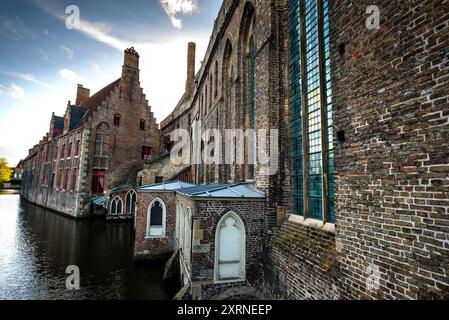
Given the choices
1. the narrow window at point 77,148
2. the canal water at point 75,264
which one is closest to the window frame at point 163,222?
→ the canal water at point 75,264

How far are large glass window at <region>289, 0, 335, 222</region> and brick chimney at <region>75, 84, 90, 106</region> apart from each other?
37.3 m

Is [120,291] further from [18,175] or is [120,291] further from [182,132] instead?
[18,175]

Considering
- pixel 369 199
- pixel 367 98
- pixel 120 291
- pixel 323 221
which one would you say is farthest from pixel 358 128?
pixel 120 291

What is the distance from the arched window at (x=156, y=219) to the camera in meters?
11.1

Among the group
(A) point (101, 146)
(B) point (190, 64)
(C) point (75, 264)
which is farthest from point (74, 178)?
(B) point (190, 64)

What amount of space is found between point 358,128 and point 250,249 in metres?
4.33

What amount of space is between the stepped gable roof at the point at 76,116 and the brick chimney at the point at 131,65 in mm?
7586

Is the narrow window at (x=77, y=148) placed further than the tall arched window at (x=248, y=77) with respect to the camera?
Yes

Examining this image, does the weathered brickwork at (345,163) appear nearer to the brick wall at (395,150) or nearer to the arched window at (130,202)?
the brick wall at (395,150)

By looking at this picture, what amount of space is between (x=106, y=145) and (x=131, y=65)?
9047 mm

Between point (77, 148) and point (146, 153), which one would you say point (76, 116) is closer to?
point (77, 148)

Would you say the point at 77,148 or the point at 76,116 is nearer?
the point at 77,148

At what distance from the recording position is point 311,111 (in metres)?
5.78

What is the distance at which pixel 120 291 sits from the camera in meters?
8.00
